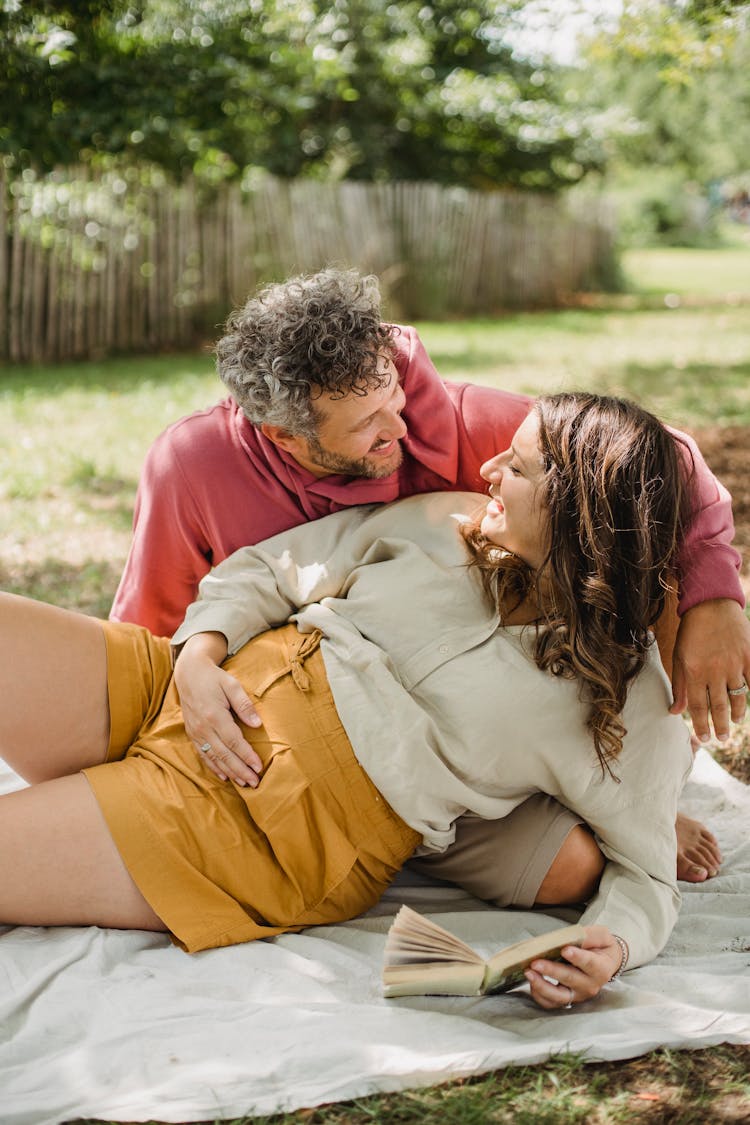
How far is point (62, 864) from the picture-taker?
7.43 feet

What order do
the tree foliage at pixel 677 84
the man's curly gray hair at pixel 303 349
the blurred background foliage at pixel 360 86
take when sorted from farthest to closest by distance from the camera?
the blurred background foliage at pixel 360 86, the tree foliage at pixel 677 84, the man's curly gray hair at pixel 303 349

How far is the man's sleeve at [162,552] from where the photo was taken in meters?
2.97

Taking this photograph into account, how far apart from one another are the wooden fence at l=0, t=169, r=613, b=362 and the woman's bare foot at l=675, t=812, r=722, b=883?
6.14m

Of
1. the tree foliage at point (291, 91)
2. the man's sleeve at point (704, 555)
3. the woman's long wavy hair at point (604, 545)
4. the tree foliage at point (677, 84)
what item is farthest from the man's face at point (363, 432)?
the tree foliage at point (291, 91)

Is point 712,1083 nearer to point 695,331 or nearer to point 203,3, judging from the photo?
point 695,331

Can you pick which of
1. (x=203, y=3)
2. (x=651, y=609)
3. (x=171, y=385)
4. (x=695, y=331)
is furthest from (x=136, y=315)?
(x=651, y=609)

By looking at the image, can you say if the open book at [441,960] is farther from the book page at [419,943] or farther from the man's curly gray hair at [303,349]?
the man's curly gray hair at [303,349]

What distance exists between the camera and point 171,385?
912 cm

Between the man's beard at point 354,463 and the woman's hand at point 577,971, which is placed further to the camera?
the man's beard at point 354,463

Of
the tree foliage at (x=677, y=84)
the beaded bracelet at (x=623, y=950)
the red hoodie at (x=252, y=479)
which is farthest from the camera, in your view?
the tree foliage at (x=677, y=84)

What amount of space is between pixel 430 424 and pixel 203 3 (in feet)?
38.8

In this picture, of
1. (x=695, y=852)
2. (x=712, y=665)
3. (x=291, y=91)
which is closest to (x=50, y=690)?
(x=712, y=665)

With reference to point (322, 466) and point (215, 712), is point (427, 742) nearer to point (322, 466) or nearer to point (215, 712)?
point (215, 712)

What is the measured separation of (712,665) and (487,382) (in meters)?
6.94
